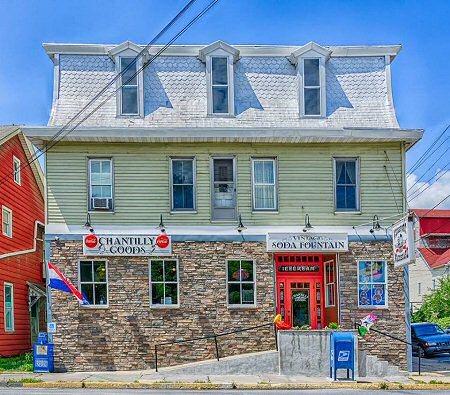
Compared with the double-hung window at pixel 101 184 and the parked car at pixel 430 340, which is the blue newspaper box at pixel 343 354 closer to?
the double-hung window at pixel 101 184

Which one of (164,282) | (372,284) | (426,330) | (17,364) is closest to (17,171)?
(17,364)

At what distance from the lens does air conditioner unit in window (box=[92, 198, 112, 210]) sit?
22.8 metres

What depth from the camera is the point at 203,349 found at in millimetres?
22562

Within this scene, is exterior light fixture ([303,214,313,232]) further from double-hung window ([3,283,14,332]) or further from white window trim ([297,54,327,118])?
double-hung window ([3,283,14,332])

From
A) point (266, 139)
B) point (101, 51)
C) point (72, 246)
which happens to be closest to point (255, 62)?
point (266, 139)

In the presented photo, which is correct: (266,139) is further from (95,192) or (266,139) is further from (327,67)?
(95,192)

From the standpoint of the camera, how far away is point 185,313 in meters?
22.7

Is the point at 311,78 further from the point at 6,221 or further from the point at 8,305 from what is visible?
the point at 8,305

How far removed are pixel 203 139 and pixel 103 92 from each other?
3.55 metres

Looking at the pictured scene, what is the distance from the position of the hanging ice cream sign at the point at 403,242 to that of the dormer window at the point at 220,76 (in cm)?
619

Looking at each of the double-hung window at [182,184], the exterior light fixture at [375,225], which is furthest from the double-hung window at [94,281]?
the exterior light fixture at [375,225]

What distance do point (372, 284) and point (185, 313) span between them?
5725 millimetres

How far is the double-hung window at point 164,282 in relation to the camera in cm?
2272

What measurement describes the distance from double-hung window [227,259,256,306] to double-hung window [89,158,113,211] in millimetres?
4112
